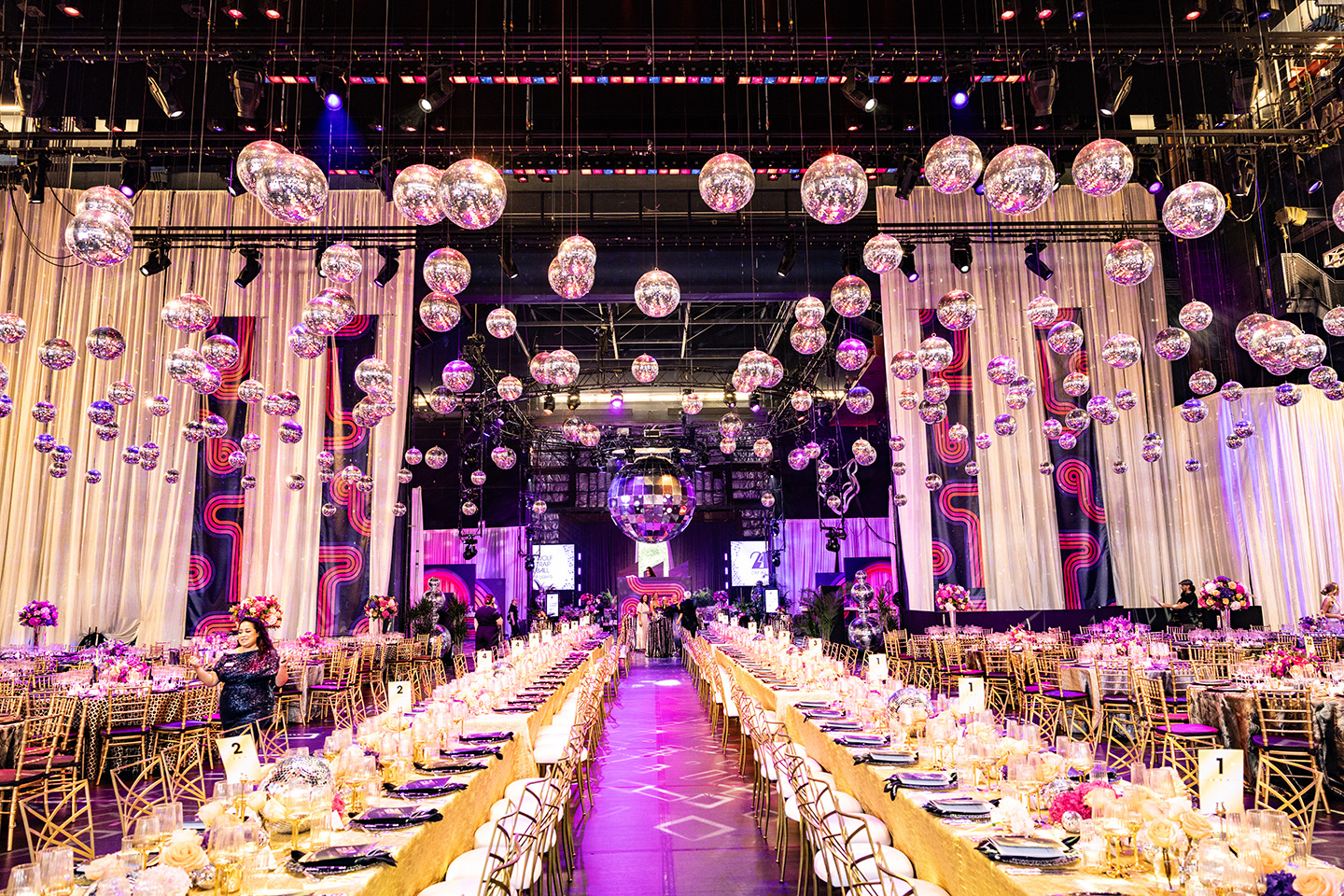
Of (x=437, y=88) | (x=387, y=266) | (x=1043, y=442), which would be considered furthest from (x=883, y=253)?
(x=1043, y=442)

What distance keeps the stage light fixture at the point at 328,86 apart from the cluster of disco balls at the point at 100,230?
140 inches

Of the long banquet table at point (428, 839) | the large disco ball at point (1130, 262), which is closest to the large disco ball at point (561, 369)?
the long banquet table at point (428, 839)

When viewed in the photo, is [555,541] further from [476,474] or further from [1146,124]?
[1146,124]

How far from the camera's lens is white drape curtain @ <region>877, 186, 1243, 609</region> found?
14820 mm

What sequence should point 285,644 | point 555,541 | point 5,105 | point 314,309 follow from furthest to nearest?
point 555,541, point 285,644, point 5,105, point 314,309

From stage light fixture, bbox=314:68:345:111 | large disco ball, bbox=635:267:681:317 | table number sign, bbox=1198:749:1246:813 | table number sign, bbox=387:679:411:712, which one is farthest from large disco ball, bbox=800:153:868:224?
Result: stage light fixture, bbox=314:68:345:111

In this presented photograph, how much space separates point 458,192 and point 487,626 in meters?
11.2

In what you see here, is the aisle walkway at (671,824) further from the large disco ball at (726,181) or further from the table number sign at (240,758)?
the large disco ball at (726,181)

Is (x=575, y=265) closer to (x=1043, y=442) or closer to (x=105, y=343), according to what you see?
(x=105, y=343)

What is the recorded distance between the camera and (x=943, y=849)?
314 centimetres

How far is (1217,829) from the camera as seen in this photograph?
2467 millimetres

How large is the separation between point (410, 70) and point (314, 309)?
9.41 ft

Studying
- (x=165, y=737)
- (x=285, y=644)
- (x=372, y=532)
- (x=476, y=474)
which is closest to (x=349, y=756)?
(x=165, y=737)

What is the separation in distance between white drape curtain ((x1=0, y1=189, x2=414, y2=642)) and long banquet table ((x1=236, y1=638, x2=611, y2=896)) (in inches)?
415
